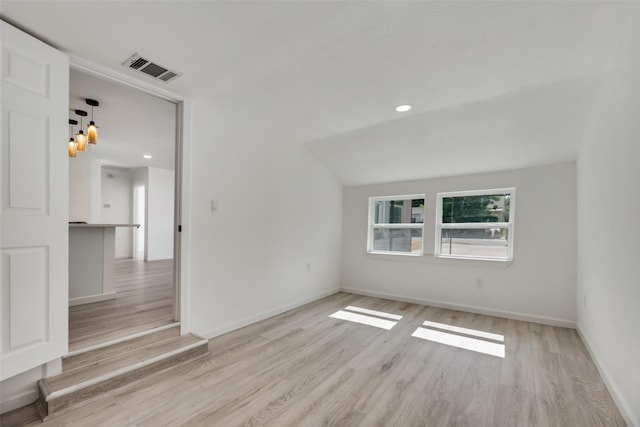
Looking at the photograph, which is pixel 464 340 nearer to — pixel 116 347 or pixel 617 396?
pixel 617 396

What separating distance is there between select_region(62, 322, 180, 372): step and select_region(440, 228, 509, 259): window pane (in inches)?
137

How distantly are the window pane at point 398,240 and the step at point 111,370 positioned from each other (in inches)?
118

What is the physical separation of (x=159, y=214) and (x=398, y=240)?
5.95 meters

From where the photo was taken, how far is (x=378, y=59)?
1.97 meters

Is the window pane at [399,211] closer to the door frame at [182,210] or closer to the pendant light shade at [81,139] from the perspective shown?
the door frame at [182,210]

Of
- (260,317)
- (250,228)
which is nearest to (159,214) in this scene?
(250,228)

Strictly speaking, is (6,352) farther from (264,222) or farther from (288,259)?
(288,259)

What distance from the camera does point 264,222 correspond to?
3.40m

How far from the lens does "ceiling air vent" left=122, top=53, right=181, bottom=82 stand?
197cm

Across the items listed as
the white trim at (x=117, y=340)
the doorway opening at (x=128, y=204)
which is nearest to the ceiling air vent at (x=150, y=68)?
the doorway opening at (x=128, y=204)

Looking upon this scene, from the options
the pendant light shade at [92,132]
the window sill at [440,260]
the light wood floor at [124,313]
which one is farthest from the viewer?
the window sill at [440,260]

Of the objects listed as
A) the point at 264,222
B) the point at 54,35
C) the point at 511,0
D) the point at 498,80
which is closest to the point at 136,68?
the point at 54,35

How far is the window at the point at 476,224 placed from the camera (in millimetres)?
3627

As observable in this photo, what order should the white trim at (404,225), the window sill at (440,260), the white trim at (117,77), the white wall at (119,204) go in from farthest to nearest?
the white wall at (119,204) → the white trim at (404,225) → the window sill at (440,260) → the white trim at (117,77)
